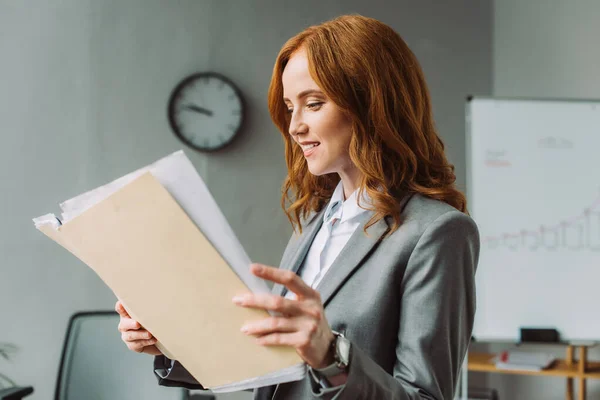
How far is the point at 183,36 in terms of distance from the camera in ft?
11.0

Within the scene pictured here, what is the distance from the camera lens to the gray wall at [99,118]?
3.13 m

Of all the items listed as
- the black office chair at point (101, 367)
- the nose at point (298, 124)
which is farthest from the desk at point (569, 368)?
the nose at point (298, 124)

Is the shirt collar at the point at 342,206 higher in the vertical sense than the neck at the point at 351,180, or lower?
lower

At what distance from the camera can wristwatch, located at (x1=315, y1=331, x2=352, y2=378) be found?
80 cm

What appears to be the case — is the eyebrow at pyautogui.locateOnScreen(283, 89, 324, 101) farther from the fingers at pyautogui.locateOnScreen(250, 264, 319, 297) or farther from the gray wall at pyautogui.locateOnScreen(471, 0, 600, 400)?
the gray wall at pyautogui.locateOnScreen(471, 0, 600, 400)

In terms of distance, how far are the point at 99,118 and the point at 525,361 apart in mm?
2361

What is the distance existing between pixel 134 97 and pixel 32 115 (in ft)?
1.60

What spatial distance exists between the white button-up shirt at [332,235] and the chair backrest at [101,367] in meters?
1.11

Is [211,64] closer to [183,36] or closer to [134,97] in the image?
[183,36]

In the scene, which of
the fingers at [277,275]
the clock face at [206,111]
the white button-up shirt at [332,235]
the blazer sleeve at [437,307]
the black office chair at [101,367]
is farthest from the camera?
the clock face at [206,111]

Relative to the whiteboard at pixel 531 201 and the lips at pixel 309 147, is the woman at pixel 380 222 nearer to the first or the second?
the lips at pixel 309 147

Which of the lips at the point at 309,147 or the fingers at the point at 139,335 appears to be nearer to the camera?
the fingers at the point at 139,335

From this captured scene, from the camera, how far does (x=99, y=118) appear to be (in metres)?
3.23

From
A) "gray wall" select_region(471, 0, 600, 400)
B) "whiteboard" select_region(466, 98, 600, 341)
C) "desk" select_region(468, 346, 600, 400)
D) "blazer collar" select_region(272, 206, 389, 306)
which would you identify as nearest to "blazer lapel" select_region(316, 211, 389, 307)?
"blazer collar" select_region(272, 206, 389, 306)
